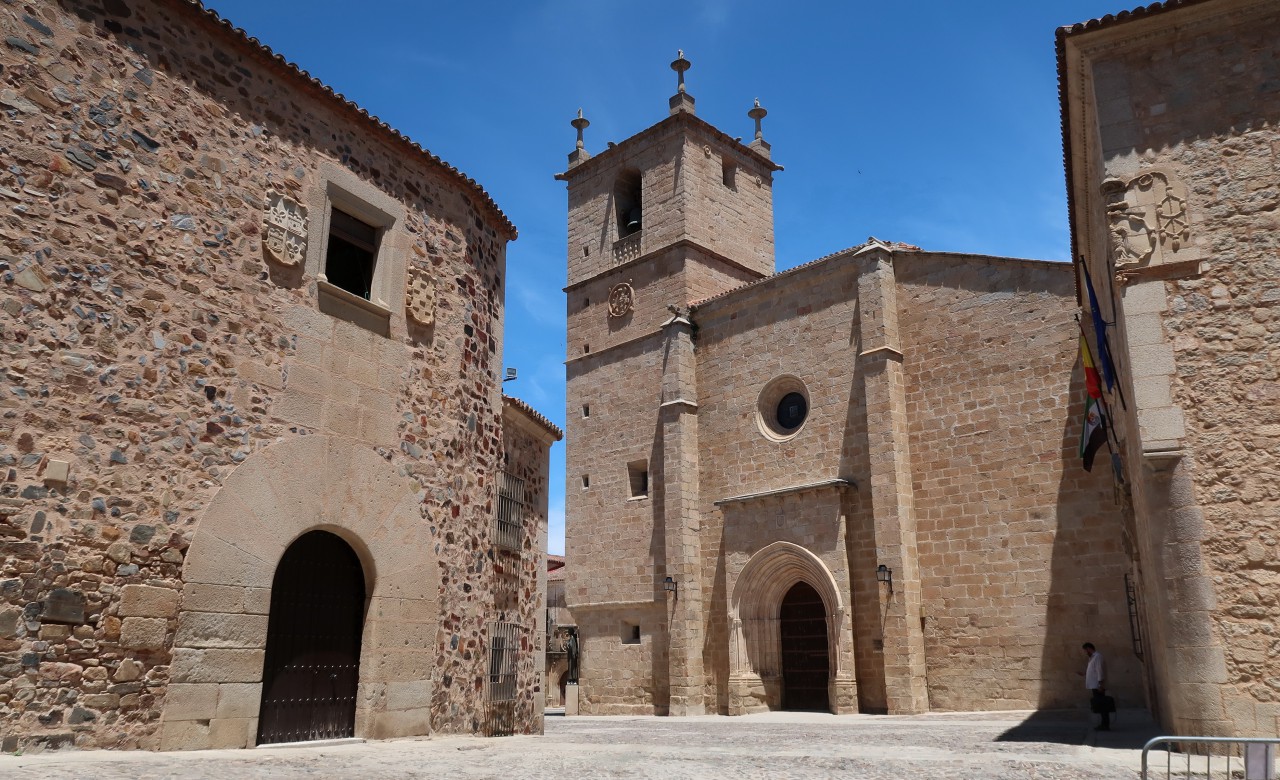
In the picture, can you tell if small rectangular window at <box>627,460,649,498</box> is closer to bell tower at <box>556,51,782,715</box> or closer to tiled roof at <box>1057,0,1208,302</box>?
bell tower at <box>556,51,782,715</box>

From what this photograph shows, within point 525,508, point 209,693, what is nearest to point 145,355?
point 209,693

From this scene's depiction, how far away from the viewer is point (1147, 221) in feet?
27.4

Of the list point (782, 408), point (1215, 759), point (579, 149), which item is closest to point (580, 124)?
point (579, 149)

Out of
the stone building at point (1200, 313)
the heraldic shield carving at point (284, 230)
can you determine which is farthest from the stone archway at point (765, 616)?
the heraldic shield carving at point (284, 230)

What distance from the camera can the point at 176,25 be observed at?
23.5ft

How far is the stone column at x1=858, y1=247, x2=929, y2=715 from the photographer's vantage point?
15.4 m

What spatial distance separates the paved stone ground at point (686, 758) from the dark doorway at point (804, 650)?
563 cm

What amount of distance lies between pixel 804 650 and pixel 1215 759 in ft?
36.6

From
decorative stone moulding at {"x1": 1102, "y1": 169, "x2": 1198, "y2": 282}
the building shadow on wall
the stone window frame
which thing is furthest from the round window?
the stone window frame

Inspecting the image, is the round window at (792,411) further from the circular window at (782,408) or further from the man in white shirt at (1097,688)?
the man in white shirt at (1097,688)

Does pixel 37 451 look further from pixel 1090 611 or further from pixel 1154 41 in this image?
pixel 1090 611

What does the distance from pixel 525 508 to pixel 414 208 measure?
3.45 meters

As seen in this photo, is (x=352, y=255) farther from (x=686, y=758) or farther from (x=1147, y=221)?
(x=1147, y=221)

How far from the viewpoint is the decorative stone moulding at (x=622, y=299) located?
75.0 ft
